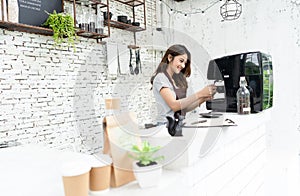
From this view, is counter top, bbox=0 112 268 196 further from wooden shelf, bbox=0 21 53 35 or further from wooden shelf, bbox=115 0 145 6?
wooden shelf, bbox=115 0 145 6

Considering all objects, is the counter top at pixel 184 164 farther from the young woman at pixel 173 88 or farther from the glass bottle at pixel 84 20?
the glass bottle at pixel 84 20

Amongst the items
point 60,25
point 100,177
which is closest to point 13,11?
point 60,25

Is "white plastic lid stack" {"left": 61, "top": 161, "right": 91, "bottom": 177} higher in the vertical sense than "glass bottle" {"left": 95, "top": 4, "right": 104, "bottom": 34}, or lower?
lower

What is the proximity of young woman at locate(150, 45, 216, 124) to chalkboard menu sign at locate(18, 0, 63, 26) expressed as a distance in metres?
1.44

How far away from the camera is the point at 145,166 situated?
2.77 ft

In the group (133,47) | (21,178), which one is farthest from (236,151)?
(133,47)

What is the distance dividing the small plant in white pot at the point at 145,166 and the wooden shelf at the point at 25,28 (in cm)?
207

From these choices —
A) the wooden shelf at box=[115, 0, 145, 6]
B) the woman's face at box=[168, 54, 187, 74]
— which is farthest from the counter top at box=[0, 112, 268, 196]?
the wooden shelf at box=[115, 0, 145, 6]

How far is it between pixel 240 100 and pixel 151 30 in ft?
9.00

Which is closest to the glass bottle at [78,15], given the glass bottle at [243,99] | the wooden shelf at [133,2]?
the wooden shelf at [133,2]

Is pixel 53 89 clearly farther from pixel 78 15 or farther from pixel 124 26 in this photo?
pixel 124 26

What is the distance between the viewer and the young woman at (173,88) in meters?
1.87

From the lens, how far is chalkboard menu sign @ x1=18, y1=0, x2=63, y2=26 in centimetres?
251

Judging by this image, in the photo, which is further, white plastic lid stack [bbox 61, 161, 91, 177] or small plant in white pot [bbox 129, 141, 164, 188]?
small plant in white pot [bbox 129, 141, 164, 188]
